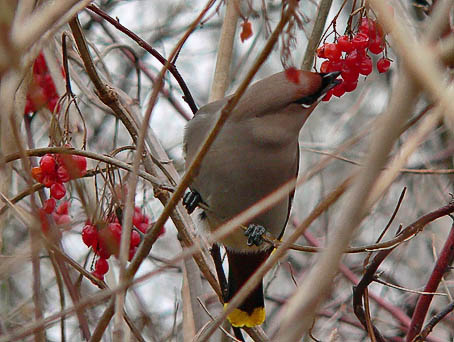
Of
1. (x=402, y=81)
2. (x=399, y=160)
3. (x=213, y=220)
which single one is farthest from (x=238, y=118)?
(x=402, y=81)

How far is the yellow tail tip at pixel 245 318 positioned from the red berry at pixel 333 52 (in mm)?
1100

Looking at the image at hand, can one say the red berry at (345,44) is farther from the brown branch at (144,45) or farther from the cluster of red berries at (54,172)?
the cluster of red berries at (54,172)

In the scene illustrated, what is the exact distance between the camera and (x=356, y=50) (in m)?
2.32

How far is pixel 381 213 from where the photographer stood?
575cm

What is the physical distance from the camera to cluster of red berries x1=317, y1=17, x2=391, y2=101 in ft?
7.59

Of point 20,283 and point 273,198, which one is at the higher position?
point 20,283

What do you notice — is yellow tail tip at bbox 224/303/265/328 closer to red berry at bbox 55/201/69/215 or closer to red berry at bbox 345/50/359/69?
red berry at bbox 55/201/69/215

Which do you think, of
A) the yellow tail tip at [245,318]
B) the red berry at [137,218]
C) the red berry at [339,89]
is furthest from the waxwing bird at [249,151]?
the red berry at [339,89]

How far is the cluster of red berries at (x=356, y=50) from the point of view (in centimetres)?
231

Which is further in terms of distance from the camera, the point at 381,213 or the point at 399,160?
the point at 381,213

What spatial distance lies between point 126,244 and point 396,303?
12.0ft

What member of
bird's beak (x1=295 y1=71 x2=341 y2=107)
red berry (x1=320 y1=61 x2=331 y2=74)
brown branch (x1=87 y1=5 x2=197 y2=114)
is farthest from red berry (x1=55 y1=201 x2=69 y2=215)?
red berry (x1=320 y1=61 x2=331 y2=74)

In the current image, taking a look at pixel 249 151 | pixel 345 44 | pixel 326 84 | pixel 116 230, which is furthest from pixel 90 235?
pixel 345 44

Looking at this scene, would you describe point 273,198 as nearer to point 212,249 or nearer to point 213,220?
point 212,249
